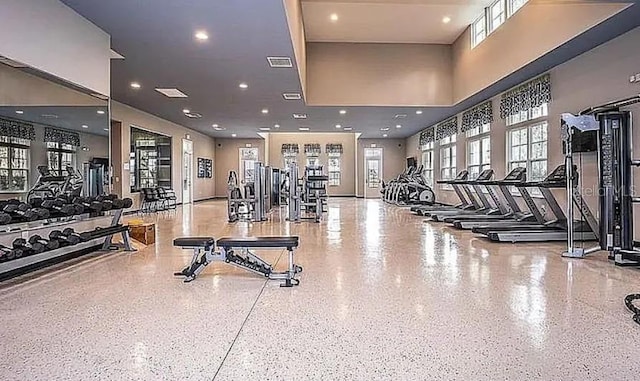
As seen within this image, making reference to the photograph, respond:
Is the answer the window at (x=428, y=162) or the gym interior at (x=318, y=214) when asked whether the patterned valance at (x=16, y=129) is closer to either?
the gym interior at (x=318, y=214)

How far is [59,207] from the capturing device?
527 cm

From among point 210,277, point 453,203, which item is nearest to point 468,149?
point 453,203

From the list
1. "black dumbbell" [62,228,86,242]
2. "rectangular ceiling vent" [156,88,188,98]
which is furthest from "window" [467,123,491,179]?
"black dumbbell" [62,228,86,242]

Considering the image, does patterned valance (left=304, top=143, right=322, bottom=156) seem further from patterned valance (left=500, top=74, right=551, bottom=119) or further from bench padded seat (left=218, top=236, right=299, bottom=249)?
bench padded seat (left=218, top=236, right=299, bottom=249)

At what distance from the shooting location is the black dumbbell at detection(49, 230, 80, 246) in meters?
4.83

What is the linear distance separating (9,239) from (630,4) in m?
7.31

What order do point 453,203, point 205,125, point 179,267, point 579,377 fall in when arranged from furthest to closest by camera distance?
point 205,125 < point 453,203 < point 179,267 < point 579,377

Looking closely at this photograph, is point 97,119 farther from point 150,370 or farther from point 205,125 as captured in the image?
point 205,125

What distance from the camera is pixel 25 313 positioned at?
10.8 feet

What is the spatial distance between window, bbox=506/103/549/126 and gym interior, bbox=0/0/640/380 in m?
0.05

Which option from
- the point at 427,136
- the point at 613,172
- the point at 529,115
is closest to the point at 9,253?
the point at 613,172

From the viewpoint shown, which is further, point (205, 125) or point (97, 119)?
point (205, 125)

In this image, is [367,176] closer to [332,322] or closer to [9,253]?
[9,253]

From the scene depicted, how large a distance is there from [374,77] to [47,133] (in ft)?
27.5
